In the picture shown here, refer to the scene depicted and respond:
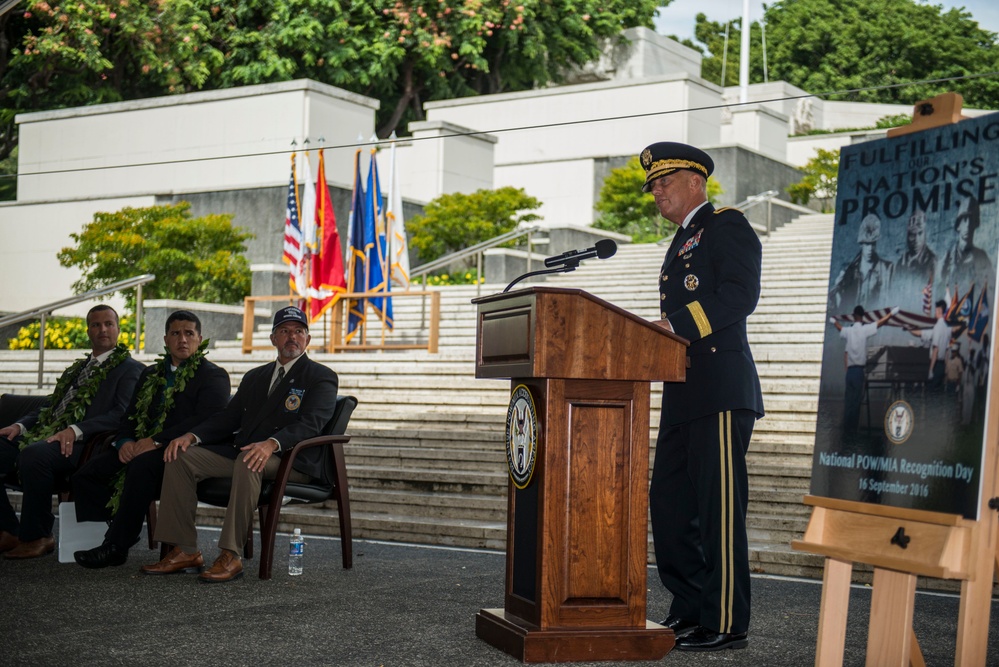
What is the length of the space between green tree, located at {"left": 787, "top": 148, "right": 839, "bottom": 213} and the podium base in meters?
18.0

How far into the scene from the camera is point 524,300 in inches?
166

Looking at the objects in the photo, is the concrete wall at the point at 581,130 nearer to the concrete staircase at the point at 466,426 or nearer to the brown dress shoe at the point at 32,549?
the concrete staircase at the point at 466,426

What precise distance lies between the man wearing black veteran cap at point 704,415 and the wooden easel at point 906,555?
29.4 inches

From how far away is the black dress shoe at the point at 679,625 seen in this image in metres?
4.51

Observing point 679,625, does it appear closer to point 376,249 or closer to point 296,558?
point 296,558

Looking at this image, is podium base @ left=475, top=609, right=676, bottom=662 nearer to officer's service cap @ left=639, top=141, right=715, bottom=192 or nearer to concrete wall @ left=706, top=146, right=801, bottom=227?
officer's service cap @ left=639, top=141, right=715, bottom=192

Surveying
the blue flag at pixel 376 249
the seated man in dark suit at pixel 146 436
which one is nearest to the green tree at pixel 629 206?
the blue flag at pixel 376 249

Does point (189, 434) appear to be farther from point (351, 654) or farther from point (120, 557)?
point (351, 654)

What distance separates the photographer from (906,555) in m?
3.39

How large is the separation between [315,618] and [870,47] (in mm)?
38361

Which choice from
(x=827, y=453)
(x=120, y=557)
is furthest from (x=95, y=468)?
(x=827, y=453)

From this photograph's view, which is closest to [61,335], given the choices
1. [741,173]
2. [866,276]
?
[741,173]

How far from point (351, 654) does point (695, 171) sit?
2.16 metres

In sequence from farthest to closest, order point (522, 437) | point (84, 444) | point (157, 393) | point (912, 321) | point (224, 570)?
1. point (84, 444)
2. point (157, 393)
3. point (224, 570)
4. point (522, 437)
5. point (912, 321)
